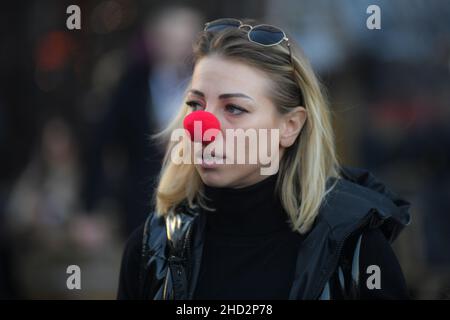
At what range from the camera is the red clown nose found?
2.39 metres

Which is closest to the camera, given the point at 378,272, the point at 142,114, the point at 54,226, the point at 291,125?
the point at 378,272

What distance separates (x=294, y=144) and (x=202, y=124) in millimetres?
375

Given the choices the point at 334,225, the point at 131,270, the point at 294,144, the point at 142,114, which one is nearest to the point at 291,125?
the point at 294,144

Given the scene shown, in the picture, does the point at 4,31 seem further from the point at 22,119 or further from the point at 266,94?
the point at 266,94

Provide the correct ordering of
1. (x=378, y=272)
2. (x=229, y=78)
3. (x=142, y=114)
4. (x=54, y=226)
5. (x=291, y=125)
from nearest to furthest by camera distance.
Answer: (x=378, y=272)
(x=229, y=78)
(x=291, y=125)
(x=142, y=114)
(x=54, y=226)

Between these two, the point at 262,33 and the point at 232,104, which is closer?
the point at 232,104

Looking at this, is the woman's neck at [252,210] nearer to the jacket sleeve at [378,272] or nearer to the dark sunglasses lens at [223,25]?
the jacket sleeve at [378,272]

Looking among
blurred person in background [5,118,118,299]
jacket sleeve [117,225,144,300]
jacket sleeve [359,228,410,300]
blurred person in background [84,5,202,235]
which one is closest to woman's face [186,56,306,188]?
jacket sleeve [117,225,144,300]

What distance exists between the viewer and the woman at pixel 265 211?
7.75 feet

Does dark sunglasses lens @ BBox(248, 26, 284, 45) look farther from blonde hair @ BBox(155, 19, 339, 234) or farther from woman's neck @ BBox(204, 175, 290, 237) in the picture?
woman's neck @ BBox(204, 175, 290, 237)

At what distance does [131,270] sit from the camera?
2586mm

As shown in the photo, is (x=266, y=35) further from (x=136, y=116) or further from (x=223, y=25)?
(x=136, y=116)

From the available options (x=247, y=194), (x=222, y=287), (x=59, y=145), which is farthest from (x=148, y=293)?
(x=59, y=145)

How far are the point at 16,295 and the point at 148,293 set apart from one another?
2935 mm
